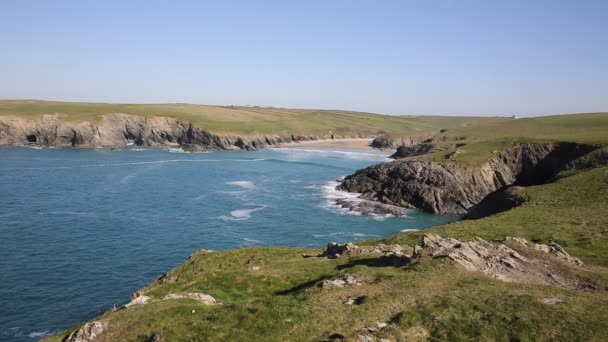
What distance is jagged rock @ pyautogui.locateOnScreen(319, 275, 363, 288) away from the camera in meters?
30.0

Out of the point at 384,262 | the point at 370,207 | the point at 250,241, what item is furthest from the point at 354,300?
the point at 370,207

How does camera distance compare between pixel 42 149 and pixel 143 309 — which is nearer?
pixel 143 309

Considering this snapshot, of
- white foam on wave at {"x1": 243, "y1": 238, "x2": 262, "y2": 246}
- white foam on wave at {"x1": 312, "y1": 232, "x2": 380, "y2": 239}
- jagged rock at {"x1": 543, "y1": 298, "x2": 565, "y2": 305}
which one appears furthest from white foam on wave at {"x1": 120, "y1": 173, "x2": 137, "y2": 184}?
jagged rock at {"x1": 543, "y1": 298, "x2": 565, "y2": 305}

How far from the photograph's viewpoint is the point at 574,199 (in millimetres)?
64750

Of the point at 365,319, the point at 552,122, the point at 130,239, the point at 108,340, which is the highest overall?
the point at 552,122

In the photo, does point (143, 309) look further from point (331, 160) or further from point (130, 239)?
point (331, 160)

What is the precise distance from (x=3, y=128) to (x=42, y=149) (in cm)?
2741

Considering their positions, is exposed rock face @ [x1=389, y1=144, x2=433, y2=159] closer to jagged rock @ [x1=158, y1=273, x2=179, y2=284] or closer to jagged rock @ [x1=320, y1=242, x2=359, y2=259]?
jagged rock @ [x1=320, y1=242, x2=359, y2=259]

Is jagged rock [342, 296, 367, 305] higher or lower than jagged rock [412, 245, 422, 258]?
lower

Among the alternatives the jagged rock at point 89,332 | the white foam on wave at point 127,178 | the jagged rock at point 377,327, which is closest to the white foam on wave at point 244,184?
the white foam on wave at point 127,178

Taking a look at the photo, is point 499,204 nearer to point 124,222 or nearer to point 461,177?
point 461,177

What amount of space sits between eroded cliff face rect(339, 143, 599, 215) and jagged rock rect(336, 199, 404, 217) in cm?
443

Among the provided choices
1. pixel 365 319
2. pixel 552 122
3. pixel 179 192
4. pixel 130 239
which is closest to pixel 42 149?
pixel 179 192

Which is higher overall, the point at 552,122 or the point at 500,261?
the point at 552,122
